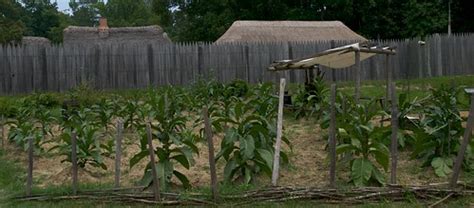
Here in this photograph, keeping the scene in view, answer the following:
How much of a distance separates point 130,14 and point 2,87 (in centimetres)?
A: 5563

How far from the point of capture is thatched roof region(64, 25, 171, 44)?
3588 cm

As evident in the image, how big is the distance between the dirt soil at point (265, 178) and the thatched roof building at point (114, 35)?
2680 centimetres

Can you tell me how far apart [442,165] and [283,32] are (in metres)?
22.8

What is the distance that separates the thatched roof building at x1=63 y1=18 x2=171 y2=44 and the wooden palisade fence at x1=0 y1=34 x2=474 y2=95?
1430 cm

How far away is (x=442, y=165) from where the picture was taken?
7.14 meters

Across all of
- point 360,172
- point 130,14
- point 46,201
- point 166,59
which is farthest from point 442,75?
point 130,14

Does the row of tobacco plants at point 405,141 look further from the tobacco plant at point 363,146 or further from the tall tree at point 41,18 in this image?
the tall tree at point 41,18

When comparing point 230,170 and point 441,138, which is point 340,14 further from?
point 230,170

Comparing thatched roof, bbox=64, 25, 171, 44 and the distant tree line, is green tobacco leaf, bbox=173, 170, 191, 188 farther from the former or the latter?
the distant tree line

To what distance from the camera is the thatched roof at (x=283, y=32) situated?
28.8 m

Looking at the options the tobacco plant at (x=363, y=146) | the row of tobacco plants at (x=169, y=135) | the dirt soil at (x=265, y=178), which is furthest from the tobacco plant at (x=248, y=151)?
the tobacco plant at (x=363, y=146)

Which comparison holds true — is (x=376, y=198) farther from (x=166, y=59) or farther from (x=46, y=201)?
(x=166, y=59)

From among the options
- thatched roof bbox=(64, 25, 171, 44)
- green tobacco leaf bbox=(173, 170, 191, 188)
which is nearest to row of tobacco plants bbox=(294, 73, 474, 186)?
green tobacco leaf bbox=(173, 170, 191, 188)

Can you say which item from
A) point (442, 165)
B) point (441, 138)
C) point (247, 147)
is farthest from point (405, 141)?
point (247, 147)
